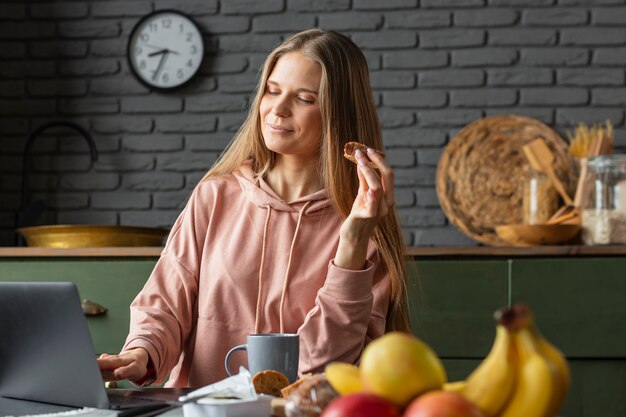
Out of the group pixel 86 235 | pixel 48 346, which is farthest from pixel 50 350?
pixel 86 235

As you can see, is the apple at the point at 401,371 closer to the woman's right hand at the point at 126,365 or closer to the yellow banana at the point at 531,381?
the yellow banana at the point at 531,381

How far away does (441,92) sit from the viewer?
9.64ft

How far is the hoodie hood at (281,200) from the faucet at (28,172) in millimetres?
1296

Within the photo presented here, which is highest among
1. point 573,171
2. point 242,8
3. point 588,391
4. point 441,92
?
point 242,8

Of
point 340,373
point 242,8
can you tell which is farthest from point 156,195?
point 340,373

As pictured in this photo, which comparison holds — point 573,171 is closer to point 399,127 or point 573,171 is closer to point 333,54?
point 399,127

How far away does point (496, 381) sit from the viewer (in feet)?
2.52

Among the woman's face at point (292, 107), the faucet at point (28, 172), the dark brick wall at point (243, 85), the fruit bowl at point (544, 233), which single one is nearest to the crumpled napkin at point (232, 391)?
the woman's face at point (292, 107)

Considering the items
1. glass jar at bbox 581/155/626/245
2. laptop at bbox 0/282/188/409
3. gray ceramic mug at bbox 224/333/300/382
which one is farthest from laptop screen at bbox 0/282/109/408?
glass jar at bbox 581/155/626/245

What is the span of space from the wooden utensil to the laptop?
5.81 feet

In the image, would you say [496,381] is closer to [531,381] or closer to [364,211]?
[531,381]

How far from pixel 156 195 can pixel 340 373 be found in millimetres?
2267

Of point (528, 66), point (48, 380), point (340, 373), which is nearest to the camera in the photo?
point (340, 373)

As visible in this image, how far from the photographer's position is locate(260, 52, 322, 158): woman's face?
1.73m
